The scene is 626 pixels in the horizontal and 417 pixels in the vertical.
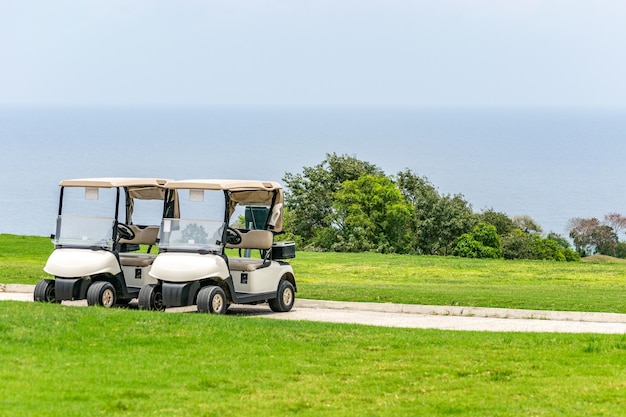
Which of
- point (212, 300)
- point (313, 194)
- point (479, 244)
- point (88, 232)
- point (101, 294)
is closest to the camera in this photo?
point (212, 300)

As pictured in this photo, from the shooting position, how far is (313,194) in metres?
51.0

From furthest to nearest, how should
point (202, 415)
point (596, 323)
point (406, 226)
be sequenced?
point (406, 226), point (596, 323), point (202, 415)

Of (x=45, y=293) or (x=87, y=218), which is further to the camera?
(x=87, y=218)

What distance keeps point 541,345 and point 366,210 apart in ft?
117

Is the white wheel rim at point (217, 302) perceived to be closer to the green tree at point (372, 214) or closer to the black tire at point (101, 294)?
the black tire at point (101, 294)

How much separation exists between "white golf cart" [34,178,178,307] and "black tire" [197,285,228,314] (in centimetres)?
164

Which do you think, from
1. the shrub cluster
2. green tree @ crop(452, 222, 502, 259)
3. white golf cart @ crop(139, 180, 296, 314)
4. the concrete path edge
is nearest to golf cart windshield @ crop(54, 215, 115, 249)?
white golf cart @ crop(139, 180, 296, 314)

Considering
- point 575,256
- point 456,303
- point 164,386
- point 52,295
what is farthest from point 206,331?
point 575,256

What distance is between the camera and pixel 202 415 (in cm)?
873

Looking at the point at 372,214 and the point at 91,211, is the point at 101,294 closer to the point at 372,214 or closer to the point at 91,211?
the point at 91,211

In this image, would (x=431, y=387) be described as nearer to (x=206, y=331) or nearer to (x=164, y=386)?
(x=164, y=386)

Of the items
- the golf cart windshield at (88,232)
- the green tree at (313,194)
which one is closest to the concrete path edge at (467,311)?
the golf cart windshield at (88,232)

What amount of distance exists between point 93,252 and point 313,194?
34454 mm

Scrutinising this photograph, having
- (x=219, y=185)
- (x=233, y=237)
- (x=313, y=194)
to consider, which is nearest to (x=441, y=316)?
(x=233, y=237)
